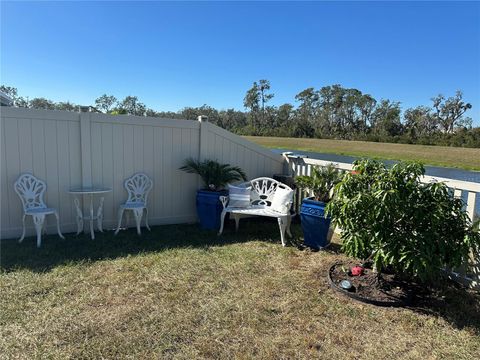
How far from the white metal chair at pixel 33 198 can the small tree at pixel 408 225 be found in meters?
3.41

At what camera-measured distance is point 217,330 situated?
7.22ft

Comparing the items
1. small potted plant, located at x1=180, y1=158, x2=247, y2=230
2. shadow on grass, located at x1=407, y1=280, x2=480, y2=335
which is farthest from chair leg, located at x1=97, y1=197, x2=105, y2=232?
shadow on grass, located at x1=407, y1=280, x2=480, y2=335

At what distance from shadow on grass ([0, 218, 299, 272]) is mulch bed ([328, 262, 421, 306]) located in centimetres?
133

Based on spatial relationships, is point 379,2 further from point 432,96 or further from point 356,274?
point 432,96

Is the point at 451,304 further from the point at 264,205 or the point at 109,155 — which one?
the point at 109,155

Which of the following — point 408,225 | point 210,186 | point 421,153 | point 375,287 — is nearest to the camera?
point 408,225

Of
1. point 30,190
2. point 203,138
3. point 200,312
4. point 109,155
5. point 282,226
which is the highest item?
point 203,138

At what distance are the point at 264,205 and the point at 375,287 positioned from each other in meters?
2.15

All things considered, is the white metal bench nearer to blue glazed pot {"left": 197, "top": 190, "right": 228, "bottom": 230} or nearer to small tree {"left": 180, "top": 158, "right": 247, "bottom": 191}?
blue glazed pot {"left": 197, "top": 190, "right": 228, "bottom": 230}

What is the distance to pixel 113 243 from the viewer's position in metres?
3.98

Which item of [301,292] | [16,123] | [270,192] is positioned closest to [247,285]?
[301,292]

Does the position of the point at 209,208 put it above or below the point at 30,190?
below

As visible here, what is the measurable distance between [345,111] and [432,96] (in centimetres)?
927

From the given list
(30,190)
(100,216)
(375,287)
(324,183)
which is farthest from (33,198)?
(375,287)
